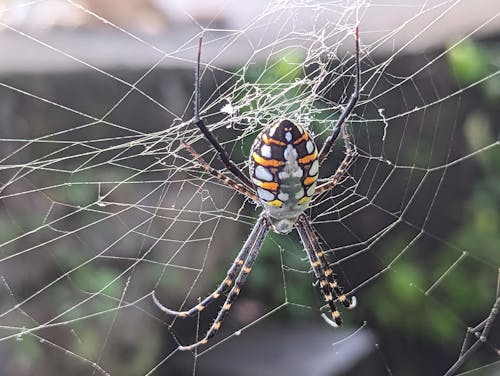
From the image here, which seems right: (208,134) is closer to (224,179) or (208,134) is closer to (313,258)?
(224,179)

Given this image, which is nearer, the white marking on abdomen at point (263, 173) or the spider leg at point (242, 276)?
the white marking on abdomen at point (263, 173)

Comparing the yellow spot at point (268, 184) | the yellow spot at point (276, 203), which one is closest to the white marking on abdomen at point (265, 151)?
the yellow spot at point (268, 184)

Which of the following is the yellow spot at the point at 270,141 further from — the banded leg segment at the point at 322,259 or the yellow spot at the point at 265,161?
the banded leg segment at the point at 322,259

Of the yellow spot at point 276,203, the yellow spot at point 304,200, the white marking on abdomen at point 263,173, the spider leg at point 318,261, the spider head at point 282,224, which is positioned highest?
the white marking on abdomen at point 263,173

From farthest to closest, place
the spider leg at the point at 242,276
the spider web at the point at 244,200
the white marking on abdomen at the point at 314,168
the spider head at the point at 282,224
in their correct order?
the spider web at the point at 244,200
the spider leg at the point at 242,276
the spider head at the point at 282,224
the white marking on abdomen at the point at 314,168

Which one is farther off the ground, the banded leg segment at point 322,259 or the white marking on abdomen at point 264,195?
the white marking on abdomen at point 264,195

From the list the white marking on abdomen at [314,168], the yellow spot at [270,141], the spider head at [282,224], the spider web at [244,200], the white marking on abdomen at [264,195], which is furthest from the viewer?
the spider web at [244,200]

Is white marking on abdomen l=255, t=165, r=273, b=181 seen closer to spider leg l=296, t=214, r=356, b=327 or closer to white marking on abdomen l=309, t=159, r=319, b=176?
white marking on abdomen l=309, t=159, r=319, b=176

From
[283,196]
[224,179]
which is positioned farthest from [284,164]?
[224,179]

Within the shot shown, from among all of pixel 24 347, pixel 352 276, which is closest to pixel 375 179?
pixel 352 276
